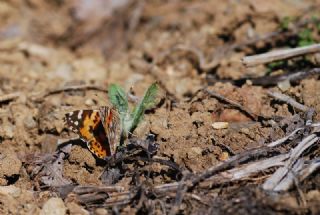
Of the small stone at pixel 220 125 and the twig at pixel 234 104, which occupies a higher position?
the twig at pixel 234 104

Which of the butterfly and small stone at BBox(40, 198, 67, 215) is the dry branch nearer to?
the butterfly

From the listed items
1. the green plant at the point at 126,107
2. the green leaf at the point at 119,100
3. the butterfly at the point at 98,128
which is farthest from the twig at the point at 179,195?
the green leaf at the point at 119,100

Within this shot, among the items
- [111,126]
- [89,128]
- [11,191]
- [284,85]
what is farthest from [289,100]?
[11,191]

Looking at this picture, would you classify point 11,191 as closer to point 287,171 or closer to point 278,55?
point 287,171

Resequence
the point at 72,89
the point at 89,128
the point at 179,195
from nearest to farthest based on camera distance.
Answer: the point at 179,195
the point at 89,128
the point at 72,89

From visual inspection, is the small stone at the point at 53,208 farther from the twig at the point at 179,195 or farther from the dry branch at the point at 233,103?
the dry branch at the point at 233,103

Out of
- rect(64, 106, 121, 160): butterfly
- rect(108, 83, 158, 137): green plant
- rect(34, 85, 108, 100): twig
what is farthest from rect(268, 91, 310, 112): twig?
rect(34, 85, 108, 100): twig

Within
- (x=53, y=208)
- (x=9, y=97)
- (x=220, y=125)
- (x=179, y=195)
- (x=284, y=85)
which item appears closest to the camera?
(x=179, y=195)
